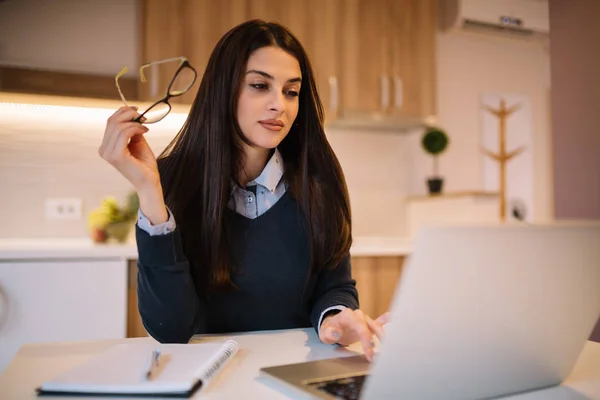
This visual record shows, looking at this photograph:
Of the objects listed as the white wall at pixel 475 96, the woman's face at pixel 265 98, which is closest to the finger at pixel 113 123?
the woman's face at pixel 265 98

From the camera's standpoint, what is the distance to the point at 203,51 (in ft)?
7.59

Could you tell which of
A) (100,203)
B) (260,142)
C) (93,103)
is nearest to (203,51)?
(93,103)

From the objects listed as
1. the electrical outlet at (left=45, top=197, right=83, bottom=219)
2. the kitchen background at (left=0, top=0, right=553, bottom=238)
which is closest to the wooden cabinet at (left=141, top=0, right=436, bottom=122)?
the kitchen background at (left=0, top=0, right=553, bottom=238)

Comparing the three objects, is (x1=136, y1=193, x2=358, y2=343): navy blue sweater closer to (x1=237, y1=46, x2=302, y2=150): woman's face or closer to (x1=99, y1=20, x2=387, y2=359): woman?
(x1=99, y1=20, x2=387, y2=359): woman

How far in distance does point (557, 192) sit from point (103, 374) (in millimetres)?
1485

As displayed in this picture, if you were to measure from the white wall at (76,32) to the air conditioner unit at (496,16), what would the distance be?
1.74 meters

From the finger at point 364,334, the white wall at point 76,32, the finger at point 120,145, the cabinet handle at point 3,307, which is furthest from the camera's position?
the white wall at point 76,32

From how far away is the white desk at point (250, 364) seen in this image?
2.09ft

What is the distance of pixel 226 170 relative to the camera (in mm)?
1185

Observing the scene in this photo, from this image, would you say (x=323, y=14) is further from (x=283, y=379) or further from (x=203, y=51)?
(x=283, y=379)

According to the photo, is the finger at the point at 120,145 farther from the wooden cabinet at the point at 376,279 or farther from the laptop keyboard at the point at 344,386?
the wooden cabinet at the point at 376,279

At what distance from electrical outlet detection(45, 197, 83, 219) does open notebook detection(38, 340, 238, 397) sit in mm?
1866

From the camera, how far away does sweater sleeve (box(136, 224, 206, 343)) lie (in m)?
0.92

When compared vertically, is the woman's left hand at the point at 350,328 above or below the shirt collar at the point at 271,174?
below
